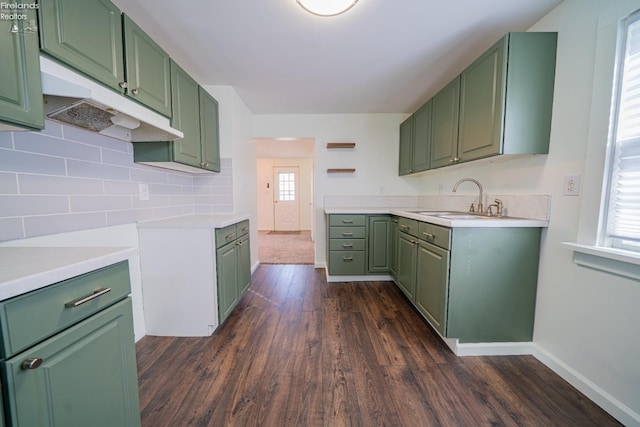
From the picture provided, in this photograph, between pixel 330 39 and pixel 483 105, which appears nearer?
pixel 483 105

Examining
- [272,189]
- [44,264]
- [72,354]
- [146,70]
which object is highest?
[146,70]

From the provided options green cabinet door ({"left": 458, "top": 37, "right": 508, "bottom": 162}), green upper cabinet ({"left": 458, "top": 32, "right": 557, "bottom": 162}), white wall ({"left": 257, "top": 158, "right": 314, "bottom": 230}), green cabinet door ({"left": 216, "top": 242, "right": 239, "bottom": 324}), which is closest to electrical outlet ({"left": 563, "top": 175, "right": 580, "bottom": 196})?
green upper cabinet ({"left": 458, "top": 32, "right": 557, "bottom": 162})

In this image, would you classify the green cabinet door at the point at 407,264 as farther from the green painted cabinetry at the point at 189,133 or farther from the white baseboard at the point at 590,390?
the green painted cabinetry at the point at 189,133

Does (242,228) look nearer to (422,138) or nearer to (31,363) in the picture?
(31,363)

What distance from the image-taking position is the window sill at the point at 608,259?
107 centimetres

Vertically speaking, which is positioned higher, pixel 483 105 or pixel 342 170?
pixel 483 105

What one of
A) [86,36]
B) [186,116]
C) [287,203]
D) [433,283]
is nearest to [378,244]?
[433,283]

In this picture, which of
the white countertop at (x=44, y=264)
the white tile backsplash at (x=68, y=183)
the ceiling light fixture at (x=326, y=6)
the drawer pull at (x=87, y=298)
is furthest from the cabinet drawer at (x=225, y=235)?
the ceiling light fixture at (x=326, y=6)

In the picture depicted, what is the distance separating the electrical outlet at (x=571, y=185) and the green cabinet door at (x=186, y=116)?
257 cm

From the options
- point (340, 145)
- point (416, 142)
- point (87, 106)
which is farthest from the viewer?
point (340, 145)

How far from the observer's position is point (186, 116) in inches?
76.2

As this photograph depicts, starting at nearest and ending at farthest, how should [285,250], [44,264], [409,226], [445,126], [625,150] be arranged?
[44,264] < [625,150] < [445,126] < [409,226] < [285,250]

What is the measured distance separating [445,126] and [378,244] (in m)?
1.44

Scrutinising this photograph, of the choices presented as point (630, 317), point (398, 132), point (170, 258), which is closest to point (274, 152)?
point (398, 132)
